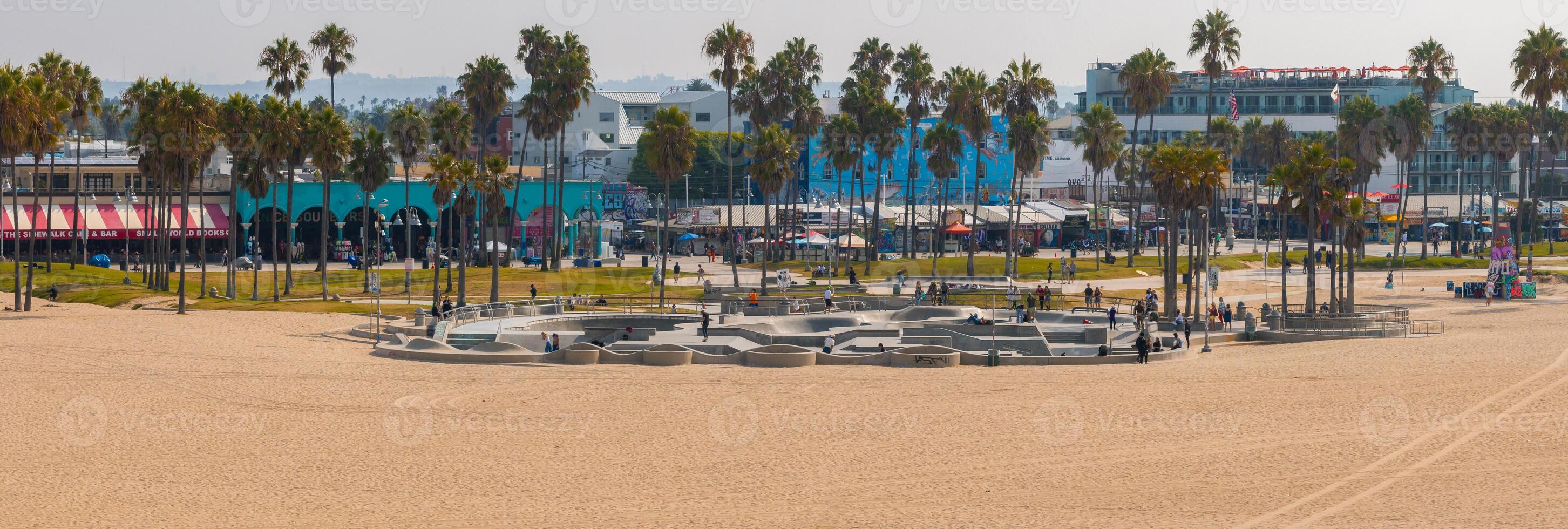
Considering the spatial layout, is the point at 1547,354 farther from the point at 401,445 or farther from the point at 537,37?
the point at 537,37

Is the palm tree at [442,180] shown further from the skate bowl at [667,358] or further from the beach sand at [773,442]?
the skate bowl at [667,358]

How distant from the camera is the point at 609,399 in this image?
3697 centimetres

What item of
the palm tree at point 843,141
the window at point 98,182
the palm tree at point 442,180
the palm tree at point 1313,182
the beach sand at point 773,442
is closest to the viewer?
the beach sand at point 773,442

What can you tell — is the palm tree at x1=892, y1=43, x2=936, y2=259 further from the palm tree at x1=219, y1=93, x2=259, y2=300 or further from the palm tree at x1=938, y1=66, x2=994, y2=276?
the palm tree at x1=219, y1=93, x2=259, y2=300

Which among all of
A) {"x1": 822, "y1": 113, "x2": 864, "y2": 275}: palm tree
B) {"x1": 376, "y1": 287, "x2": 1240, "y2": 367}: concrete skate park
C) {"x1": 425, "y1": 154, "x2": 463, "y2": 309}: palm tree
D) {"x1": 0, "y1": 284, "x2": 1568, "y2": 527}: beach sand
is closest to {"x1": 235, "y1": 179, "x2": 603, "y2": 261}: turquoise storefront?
{"x1": 822, "y1": 113, "x2": 864, "y2": 275}: palm tree

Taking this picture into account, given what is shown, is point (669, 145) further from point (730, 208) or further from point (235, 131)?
point (235, 131)

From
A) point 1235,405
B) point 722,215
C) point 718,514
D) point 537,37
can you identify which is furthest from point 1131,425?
point 722,215

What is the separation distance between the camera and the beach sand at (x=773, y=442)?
2509cm

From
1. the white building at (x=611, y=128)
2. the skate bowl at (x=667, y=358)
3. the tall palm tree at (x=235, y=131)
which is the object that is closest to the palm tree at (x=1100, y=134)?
the skate bowl at (x=667, y=358)

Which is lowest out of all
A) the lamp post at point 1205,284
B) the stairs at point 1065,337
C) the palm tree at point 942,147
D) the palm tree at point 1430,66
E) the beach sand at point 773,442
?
the beach sand at point 773,442

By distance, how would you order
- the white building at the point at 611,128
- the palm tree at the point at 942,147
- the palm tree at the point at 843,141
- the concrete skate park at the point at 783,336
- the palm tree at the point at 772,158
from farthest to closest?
the white building at the point at 611,128
the palm tree at the point at 843,141
the palm tree at the point at 942,147
the palm tree at the point at 772,158
the concrete skate park at the point at 783,336

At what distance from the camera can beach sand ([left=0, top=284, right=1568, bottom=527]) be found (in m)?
25.1

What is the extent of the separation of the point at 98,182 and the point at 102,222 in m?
7.91

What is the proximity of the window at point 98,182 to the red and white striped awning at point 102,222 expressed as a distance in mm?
3706
